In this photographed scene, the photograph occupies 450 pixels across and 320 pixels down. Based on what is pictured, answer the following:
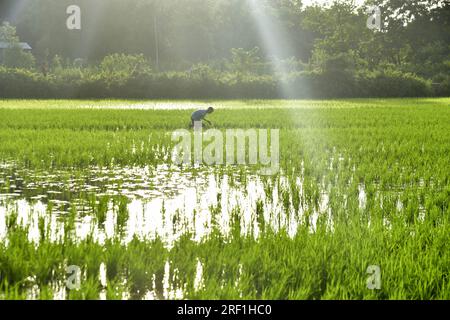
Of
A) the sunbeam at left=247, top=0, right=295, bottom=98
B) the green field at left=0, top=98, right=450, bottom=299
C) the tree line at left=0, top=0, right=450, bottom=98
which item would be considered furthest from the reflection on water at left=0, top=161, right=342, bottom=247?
the sunbeam at left=247, top=0, right=295, bottom=98

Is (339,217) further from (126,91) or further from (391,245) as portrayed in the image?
(126,91)

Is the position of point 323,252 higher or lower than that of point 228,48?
lower

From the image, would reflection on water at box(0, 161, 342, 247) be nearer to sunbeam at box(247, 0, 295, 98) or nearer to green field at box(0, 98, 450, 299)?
green field at box(0, 98, 450, 299)

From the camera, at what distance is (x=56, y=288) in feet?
8.66

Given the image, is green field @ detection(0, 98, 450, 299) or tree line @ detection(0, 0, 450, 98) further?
tree line @ detection(0, 0, 450, 98)

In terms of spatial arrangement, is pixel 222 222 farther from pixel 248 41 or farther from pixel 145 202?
pixel 248 41

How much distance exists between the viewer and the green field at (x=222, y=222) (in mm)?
2713

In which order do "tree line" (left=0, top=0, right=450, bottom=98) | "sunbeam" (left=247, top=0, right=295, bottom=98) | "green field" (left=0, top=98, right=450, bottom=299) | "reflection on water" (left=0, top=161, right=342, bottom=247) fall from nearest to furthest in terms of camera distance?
"green field" (left=0, top=98, right=450, bottom=299)
"reflection on water" (left=0, top=161, right=342, bottom=247)
"tree line" (left=0, top=0, right=450, bottom=98)
"sunbeam" (left=247, top=0, right=295, bottom=98)

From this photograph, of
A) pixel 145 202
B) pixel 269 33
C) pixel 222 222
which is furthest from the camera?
pixel 269 33

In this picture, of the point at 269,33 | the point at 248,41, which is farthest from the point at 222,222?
the point at 269,33

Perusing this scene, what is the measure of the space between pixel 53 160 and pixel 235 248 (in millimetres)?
4045

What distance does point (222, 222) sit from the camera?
4031 mm

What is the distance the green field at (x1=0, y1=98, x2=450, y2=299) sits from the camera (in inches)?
107
